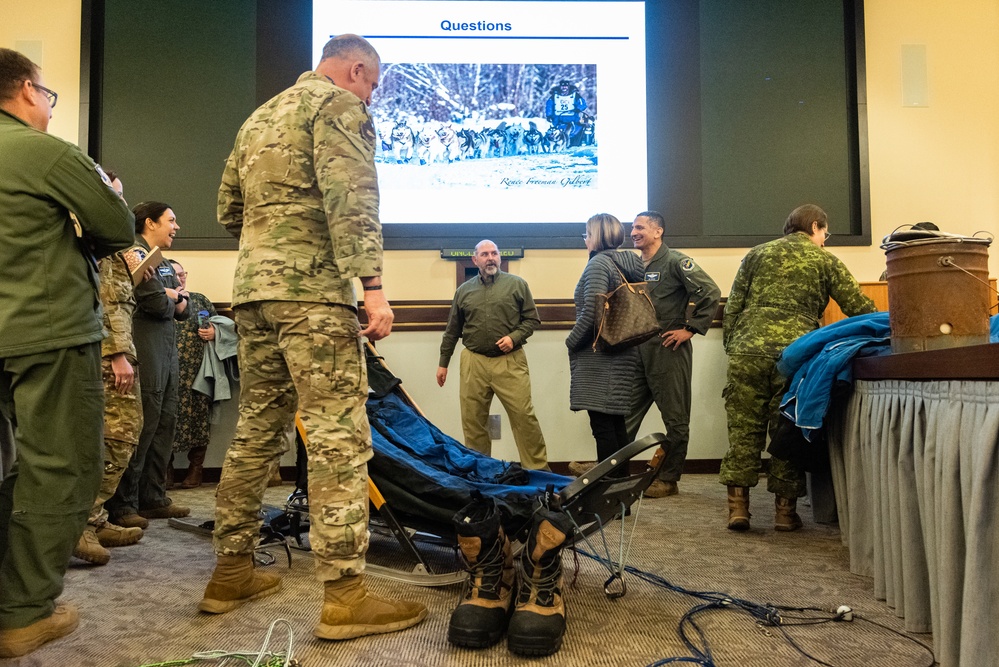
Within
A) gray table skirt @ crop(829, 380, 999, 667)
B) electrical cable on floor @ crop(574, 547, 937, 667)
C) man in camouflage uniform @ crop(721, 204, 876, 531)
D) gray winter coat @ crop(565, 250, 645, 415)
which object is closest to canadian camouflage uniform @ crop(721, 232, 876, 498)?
man in camouflage uniform @ crop(721, 204, 876, 531)

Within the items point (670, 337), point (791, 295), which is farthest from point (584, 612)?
point (670, 337)

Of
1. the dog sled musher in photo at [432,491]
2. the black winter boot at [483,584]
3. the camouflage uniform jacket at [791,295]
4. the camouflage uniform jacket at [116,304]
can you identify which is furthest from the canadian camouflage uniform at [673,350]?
the camouflage uniform jacket at [116,304]

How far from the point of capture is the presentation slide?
17.3 feet

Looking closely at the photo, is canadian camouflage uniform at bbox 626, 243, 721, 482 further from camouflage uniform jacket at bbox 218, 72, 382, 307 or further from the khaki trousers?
camouflage uniform jacket at bbox 218, 72, 382, 307

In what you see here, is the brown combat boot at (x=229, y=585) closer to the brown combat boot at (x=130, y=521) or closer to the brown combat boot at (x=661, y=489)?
the brown combat boot at (x=130, y=521)

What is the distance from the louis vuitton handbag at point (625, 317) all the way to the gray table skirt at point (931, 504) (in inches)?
49.7

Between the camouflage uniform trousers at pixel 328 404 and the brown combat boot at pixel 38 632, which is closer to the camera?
the brown combat boot at pixel 38 632

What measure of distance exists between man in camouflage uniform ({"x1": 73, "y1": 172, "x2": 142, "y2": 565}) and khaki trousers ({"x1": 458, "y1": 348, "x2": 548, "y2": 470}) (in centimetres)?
209

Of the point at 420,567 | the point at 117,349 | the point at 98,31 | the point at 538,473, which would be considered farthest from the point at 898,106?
the point at 98,31

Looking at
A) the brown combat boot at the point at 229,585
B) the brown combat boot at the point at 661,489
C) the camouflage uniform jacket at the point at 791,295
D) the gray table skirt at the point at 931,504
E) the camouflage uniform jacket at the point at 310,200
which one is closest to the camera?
the gray table skirt at the point at 931,504

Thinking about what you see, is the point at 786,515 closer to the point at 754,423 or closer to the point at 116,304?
the point at 754,423

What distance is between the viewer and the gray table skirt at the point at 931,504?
1.47 metres

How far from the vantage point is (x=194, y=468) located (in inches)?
188

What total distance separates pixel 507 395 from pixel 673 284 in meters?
1.23
